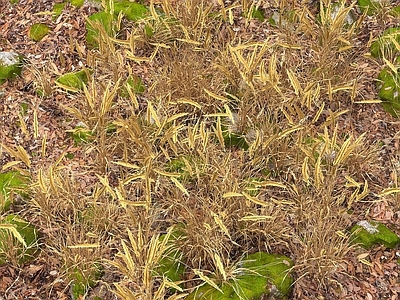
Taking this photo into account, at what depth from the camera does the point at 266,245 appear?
2.43 m

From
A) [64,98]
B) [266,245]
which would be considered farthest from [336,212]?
[64,98]

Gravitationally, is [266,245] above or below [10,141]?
below

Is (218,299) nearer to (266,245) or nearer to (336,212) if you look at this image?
(266,245)

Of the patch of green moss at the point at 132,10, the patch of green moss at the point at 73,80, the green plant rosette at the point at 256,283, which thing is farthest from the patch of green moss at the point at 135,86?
the green plant rosette at the point at 256,283

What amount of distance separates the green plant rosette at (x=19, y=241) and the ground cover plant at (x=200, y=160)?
0.03ft

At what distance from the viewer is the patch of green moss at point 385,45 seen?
313 cm

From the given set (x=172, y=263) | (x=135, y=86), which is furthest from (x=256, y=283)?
(x=135, y=86)

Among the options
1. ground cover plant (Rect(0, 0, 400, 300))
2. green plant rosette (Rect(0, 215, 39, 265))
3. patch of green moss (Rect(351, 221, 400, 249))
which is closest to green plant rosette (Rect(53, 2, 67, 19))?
ground cover plant (Rect(0, 0, 400, 300))

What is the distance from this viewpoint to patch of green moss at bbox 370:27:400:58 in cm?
313

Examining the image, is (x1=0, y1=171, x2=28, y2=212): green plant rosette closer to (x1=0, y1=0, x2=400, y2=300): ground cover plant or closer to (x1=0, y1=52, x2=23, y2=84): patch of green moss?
(x1=0, y1=0, x2=400, y2=300): ground cover plant

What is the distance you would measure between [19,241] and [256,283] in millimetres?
1112

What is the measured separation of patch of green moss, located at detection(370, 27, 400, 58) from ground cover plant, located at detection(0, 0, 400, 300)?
0.01 m

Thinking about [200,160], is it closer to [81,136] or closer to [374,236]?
A: [81,136]

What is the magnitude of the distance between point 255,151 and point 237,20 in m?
1.16
